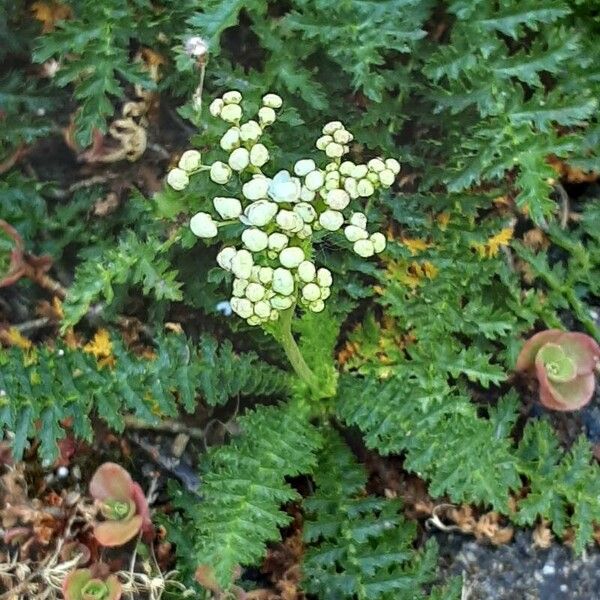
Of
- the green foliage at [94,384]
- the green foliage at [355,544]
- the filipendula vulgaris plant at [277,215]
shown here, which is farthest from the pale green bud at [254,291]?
the green foliage at [355,544]

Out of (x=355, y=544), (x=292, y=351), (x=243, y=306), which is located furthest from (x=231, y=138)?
(x=355, y=544)

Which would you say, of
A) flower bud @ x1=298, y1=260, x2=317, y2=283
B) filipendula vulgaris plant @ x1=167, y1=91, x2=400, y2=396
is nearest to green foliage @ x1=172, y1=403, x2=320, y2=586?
filipendula vulgaris plant @ x1=167, y1=91, x2=400, y2=396

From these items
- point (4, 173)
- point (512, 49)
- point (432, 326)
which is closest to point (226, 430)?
point (432, 326)

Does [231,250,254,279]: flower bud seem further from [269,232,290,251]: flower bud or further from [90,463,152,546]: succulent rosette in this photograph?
[90,463,152,546]: succulent rosette

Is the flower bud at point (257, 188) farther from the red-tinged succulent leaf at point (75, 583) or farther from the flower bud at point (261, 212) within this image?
the red-tinged succulent leaf at point (75, 583)

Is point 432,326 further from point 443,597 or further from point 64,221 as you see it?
point 64,221

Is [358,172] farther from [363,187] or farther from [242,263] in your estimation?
[242,263]
